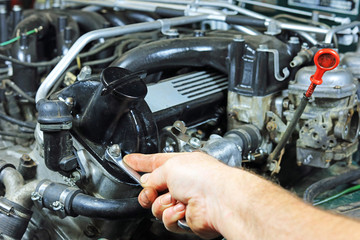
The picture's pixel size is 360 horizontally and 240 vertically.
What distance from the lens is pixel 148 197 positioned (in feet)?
3.42

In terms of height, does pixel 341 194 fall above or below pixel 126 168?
below

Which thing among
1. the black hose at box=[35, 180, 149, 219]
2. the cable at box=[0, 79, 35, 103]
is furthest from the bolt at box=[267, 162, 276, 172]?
the cable at box=[0, 79, 35, 103]

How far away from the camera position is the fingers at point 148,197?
103 cm

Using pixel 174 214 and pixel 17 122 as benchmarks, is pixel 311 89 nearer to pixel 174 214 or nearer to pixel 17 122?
pixel 174 214

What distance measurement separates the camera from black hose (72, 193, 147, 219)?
3.77 ft

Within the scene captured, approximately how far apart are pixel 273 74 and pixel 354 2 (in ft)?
2.64

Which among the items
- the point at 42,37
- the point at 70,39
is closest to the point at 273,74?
the point at 70,39

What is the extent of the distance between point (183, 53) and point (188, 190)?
0.76m

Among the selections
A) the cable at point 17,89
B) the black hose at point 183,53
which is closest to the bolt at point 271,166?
the black hose at point 183,53

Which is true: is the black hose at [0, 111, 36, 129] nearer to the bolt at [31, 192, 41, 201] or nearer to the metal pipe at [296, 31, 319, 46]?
the bolt at [31, 192, 41, 201]

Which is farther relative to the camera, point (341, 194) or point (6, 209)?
point (341, 194)

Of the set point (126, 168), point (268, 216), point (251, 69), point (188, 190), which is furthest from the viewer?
point (251, 69)

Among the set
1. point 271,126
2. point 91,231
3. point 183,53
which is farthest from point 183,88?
point 91,231

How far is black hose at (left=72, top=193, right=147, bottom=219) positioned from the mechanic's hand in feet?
0.38
